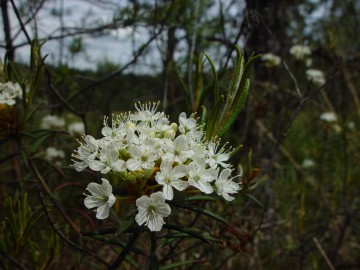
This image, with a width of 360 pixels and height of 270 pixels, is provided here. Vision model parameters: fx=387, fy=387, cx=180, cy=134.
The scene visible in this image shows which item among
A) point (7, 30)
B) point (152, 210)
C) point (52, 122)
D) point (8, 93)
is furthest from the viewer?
point (52, 122)

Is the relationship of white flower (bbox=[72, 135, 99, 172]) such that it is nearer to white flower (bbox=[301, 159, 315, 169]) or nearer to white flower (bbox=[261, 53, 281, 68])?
white flower (bbox=[261, 53, 281, 68])

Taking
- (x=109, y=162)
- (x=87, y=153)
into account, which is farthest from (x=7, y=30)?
(x=109, y=162)

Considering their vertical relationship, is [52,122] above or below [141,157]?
above

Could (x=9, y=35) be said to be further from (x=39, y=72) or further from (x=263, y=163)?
(x=263, y=163)

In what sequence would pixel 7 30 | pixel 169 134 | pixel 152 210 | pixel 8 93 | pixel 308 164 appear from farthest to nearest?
pixel 308 164 < pixel 7 30 < pixel 8 93 < pixel 169 134 < pixel 152 210

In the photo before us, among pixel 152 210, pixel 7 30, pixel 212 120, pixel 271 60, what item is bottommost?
pixel 152 210

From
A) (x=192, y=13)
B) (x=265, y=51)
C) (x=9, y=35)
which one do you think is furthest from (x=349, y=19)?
(x=9, y=35)

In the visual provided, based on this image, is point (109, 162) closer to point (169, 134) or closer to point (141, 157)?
point (141, 157)

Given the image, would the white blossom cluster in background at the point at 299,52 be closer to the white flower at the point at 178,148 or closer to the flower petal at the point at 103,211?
the white flower at the point at 178,148
